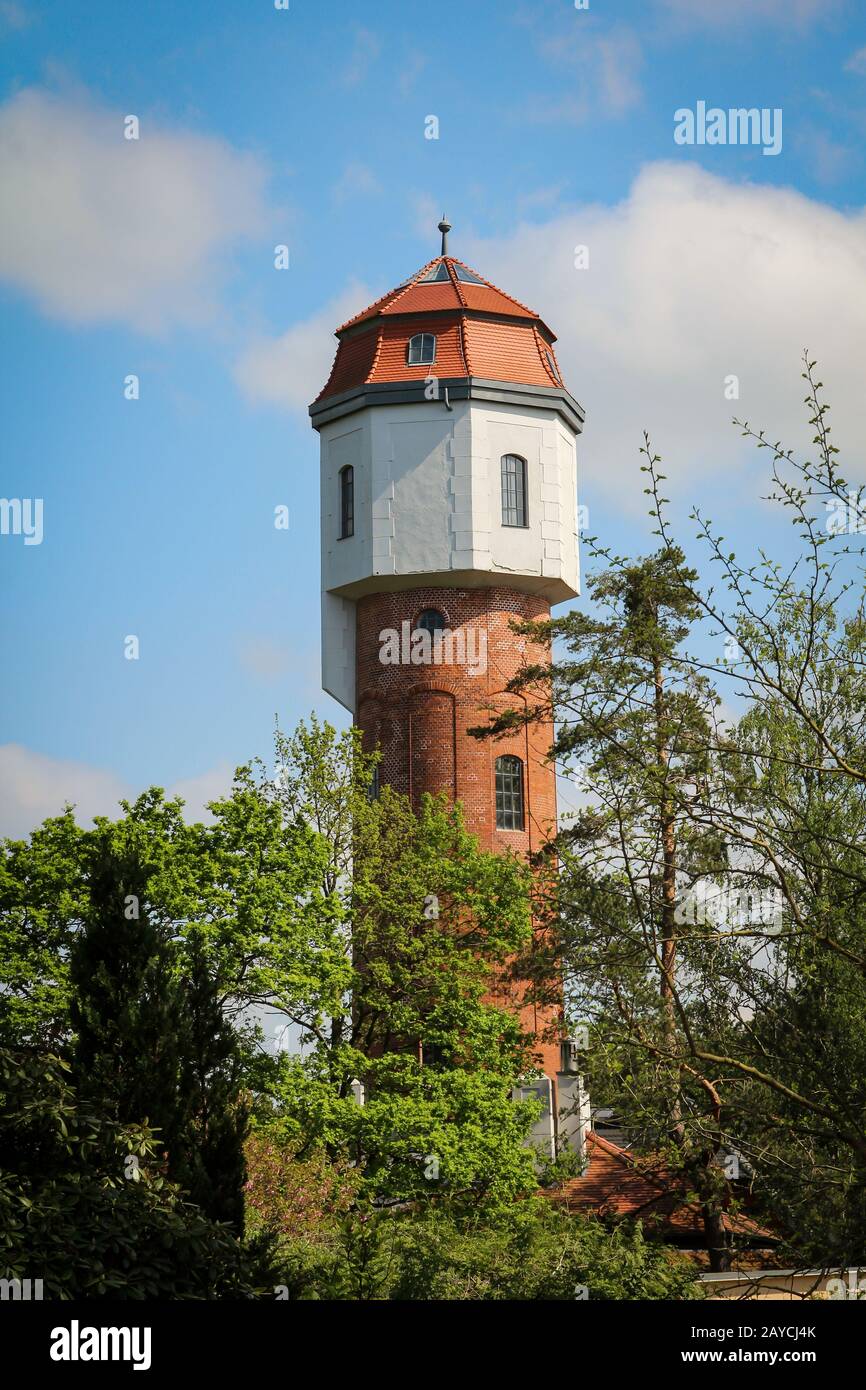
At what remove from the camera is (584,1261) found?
2017 centimetres

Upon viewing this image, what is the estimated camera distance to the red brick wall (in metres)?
38.7

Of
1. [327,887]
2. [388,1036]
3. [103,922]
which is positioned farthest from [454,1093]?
[103,922]

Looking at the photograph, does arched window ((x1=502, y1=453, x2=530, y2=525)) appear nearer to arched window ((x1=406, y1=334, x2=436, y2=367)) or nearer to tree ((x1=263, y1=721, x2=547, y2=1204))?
arched window ((x1=406, y1=334, x2=436, y2=367))

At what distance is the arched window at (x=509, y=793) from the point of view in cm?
3894

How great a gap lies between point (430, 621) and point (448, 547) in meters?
1.92

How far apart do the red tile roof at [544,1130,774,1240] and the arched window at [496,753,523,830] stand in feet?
23.8

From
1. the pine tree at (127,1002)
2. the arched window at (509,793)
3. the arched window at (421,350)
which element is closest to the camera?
the pine tree at (127,1002)

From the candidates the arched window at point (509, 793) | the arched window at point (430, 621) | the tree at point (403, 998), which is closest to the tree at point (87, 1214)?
the tree at point (403, 998)

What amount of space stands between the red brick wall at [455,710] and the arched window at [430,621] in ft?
0.43

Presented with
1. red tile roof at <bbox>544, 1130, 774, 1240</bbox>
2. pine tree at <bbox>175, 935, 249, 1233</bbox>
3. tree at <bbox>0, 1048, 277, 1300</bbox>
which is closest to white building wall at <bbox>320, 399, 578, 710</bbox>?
red tile roof at <bbox>544, 1130, 774, 1240</bbox>

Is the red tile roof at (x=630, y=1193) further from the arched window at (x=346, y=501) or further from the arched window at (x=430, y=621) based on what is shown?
the arched window at (x=346, y=501)

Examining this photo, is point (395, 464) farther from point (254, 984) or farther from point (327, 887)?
point (254, 984)

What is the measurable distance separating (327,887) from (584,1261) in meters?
13.4

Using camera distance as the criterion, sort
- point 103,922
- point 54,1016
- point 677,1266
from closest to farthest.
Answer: point 103,922 → point 677,1266 → point 54,1016
